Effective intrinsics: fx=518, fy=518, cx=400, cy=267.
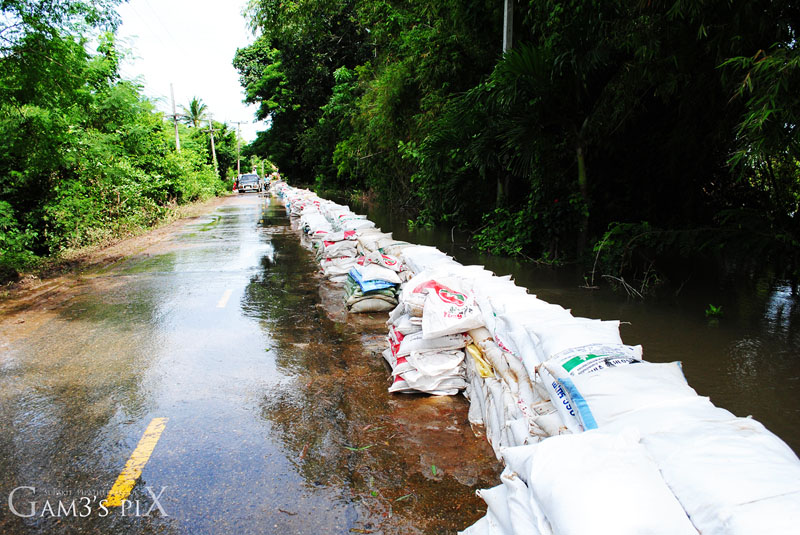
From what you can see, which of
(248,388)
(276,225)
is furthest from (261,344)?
Result: (276,225)

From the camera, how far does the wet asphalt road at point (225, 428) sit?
2.72 m

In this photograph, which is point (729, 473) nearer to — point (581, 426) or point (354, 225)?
point (581, 426)

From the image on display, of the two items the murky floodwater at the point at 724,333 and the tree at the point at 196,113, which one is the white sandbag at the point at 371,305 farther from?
the tree at the point at 196,113

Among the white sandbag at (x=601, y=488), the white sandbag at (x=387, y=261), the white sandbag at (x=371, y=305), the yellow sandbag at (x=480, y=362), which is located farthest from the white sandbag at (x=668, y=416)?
the white sandbag at (x=387, y=261)

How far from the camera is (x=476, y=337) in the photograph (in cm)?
412

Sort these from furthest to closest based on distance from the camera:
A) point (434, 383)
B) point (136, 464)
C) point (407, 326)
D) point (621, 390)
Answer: point (407, 326), point (434, 383), point (136, 464), point (621, 390)

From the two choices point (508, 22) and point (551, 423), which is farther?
point (508, 22)

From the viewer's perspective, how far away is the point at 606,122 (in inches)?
316

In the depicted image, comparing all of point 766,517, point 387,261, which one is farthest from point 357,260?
point 766,517

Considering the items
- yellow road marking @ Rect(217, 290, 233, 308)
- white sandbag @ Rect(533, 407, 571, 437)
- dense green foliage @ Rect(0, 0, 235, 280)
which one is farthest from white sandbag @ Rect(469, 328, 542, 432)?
dense green foliage @ Rect(0, 0, 235, 280)

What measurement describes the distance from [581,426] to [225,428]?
2395mm

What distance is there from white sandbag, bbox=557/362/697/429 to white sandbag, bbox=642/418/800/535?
0.88 ft

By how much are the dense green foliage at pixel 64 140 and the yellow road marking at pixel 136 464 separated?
7172 millimetres

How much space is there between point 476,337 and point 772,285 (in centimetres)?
666
